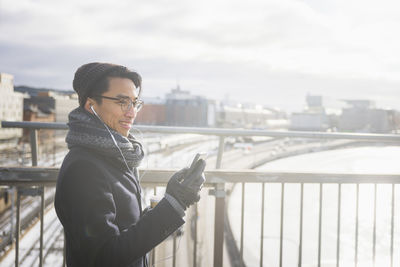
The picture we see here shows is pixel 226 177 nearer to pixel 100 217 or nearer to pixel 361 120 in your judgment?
pixel 100 217

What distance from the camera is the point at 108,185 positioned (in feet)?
4.85

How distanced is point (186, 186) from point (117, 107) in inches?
20.5

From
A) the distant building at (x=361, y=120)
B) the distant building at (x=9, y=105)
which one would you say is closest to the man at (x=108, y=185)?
the distant building at (x=9, y=105)

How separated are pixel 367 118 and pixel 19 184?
90145 millimetres

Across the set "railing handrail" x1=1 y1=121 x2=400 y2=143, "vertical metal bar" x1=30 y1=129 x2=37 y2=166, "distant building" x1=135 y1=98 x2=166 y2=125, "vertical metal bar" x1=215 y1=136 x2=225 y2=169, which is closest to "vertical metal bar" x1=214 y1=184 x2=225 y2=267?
"vertical metal bar" x1=215 y1=136 x2=225 y2=169

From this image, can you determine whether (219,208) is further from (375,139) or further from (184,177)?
(375,139)

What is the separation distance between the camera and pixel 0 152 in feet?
121

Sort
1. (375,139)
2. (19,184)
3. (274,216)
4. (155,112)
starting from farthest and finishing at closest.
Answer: (155,112)
(274,216)
(375,139)
(19,184)

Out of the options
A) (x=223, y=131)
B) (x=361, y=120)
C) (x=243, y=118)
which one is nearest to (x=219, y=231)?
(x=223, y=131)

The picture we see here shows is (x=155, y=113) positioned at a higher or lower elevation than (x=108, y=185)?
higher

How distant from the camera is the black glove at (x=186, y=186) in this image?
1524 mm

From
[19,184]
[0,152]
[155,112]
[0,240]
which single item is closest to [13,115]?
[0,152]

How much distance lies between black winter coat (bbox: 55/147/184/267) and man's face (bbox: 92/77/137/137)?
199 mm

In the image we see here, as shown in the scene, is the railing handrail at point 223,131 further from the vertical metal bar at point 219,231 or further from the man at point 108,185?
the man at point 108,185
